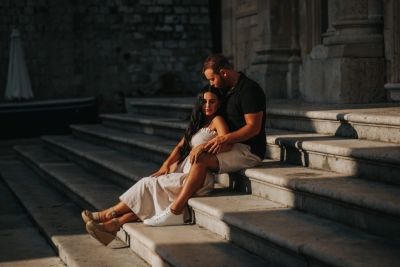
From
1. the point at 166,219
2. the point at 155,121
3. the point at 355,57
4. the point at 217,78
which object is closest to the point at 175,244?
the point at 166,219

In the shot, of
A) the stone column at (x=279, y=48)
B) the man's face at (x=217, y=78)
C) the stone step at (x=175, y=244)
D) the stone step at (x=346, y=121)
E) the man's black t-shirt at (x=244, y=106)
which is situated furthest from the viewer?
the stone column at (x=279, y=48)

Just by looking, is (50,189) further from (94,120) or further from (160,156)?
(94,120)

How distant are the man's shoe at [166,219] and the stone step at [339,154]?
1.09 metres

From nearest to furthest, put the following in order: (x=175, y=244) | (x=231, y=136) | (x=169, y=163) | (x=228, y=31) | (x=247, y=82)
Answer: (x=175, y=244)
(x=231, y=136)
(x=247, y=82)
(x=169, y=163)
(x=228, y=31)

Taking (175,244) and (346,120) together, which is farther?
(346,120)

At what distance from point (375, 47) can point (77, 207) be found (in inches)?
139

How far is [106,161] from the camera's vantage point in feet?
28.6

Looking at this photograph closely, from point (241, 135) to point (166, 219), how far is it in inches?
32.7

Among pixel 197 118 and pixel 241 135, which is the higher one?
pixel 197 118

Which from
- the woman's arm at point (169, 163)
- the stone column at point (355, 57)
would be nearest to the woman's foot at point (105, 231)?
the woman's arm at point (169, 163)

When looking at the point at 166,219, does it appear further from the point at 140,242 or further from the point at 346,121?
the point at 346,121

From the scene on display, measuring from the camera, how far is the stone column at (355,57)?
7676mm

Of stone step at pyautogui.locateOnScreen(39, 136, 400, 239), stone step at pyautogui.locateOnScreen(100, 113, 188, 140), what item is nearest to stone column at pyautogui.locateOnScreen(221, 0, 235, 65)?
stone step at pyautogui.locateOnScreen(100, 113, 188, 140)

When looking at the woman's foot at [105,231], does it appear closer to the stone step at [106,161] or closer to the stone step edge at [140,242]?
the stone step edge at [140,242]
